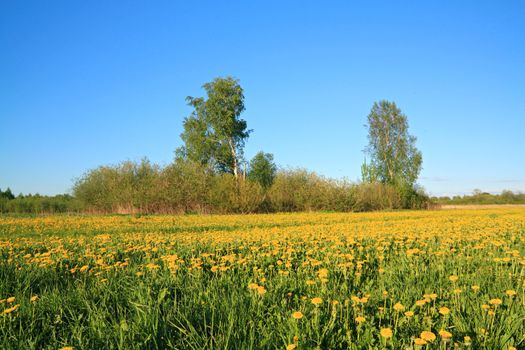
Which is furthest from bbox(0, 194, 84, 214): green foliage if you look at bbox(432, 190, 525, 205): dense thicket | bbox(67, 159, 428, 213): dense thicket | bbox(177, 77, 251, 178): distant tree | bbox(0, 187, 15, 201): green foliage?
bbox(432, 190, 525, 205): dense thicket

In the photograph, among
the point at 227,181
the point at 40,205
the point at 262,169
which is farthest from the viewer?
the point at 262,169

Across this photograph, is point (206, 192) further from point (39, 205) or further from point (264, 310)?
point (264, 310)

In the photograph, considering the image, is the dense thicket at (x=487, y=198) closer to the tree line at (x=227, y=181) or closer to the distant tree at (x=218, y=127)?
the tree line at (x=227, y=181)

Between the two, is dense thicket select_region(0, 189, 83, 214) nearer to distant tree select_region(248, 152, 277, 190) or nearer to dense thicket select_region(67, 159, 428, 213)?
dense thicket select_region(67, 159, 428, 213)

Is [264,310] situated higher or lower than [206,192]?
lower

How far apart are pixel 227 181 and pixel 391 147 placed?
96.4 ft

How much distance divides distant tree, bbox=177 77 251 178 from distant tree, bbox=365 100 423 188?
1983 centimetres

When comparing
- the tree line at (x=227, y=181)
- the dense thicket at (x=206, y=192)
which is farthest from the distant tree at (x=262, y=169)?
the dense thicket at (x=206, y=192)

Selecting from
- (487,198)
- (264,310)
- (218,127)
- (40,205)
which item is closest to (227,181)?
(218,127)

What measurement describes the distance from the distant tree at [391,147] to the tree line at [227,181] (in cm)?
14

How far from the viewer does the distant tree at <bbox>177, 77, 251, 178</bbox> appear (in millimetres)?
43031

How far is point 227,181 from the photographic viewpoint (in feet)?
112

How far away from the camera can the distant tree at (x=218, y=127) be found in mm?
43031

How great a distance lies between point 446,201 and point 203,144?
5532 cm
